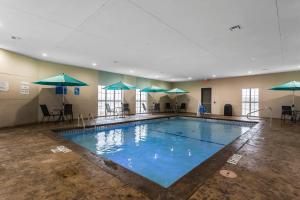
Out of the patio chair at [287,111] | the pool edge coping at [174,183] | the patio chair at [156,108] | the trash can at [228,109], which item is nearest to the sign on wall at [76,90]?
the pool edge coping at [174,183]

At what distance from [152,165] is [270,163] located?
214 centimetres

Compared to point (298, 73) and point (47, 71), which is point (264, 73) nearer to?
point (298, 73)

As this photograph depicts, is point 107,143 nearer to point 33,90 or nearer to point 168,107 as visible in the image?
point 33,90

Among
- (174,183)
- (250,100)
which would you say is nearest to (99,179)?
(174,183)

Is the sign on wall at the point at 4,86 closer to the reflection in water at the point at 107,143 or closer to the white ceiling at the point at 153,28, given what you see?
the white ceiling at the point at 153,28

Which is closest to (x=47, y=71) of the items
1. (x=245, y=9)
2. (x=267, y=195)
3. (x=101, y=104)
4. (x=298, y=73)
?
(x=101, y=104)

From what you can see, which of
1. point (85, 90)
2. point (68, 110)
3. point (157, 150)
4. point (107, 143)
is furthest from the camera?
point (85, 90)

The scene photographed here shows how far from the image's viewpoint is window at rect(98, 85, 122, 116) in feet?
28.7

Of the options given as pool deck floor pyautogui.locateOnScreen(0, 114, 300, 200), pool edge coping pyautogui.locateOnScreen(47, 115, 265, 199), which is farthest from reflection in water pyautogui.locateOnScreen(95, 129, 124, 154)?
pool deck floor pyautogui.locateOnScreen(0, 114, 300, 200)

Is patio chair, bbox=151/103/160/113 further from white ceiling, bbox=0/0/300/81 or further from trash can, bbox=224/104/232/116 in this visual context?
white ceiling, bbox=0/0/300/81

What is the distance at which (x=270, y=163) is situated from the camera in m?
2.45

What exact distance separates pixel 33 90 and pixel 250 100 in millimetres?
11937

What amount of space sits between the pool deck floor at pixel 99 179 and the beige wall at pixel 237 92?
24.4ft

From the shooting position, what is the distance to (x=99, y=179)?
188 centimetres
